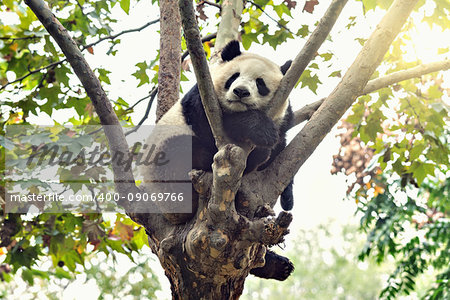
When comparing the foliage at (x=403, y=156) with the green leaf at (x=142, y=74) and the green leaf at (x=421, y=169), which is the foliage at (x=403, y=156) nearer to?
the green leaf at (x=421, y=169)

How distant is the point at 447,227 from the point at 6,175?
17.4 ft

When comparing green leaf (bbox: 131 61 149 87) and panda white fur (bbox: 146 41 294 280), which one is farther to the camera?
green leaf (bbox: 131 61 149 87)

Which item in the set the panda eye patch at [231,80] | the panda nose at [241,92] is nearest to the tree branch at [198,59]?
the panda nose at [241,92]

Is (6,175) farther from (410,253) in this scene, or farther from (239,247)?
(410,253)

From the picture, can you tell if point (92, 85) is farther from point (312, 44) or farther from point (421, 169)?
point (421, 169)

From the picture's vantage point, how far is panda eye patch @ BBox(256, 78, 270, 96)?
360cm

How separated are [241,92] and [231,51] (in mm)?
624

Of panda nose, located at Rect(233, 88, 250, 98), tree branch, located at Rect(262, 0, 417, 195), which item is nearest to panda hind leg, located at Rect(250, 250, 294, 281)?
tree branch, located at Rect(262, 0, 417, 195)

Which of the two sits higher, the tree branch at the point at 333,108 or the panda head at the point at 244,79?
the panda head at the point at 244,79

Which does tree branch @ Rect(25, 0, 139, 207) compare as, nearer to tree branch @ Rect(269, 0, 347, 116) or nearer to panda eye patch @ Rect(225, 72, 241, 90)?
panda eye patch @ Rect(225, 72, 241, 90)

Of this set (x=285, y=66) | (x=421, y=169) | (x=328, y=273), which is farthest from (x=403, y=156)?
(x=328, y=273)

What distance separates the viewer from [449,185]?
589cm

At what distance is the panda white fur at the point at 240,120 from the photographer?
118 inches

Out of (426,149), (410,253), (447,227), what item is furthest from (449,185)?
(426,149)
